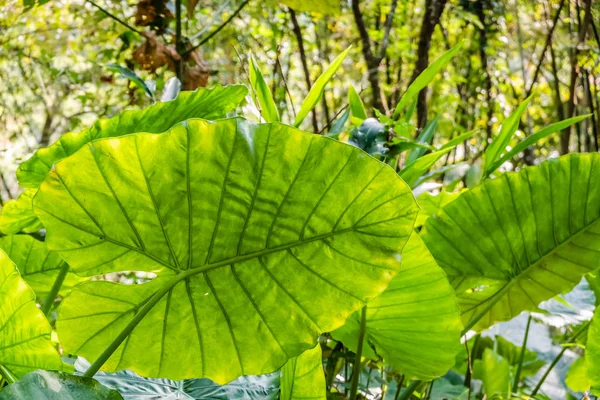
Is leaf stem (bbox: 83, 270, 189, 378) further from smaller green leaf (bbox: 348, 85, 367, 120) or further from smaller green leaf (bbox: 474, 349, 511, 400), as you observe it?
smaller green leaf (bbox: 474, 349, 511, 400)

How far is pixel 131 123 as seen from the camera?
694mm

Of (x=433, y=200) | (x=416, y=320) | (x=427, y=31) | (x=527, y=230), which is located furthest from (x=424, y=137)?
(x=427, y=31)

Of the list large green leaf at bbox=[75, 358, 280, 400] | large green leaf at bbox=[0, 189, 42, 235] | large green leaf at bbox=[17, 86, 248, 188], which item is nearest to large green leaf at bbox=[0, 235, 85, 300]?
large green leaf at bbox=[0, 189, 42, 235]

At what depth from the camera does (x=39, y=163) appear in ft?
2.31

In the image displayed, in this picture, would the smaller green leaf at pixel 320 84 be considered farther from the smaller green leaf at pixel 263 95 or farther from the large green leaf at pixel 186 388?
the large green leaf at pixel 186 388

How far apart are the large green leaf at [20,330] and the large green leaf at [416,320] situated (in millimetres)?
382

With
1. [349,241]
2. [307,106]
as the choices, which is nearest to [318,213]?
[349,241]

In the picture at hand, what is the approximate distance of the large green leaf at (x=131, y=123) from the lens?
27.0 inches

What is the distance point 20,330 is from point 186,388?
0.23m

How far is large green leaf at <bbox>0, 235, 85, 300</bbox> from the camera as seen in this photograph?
0.93 meters

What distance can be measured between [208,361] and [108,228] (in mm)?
165

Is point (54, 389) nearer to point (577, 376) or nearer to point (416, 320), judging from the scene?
point (416, 320)

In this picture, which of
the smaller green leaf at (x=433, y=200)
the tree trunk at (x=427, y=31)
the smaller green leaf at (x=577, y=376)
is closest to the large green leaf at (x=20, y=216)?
the smaller green leaf at (x=433, y=200)

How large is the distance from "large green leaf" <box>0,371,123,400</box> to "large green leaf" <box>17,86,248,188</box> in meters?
0.32
